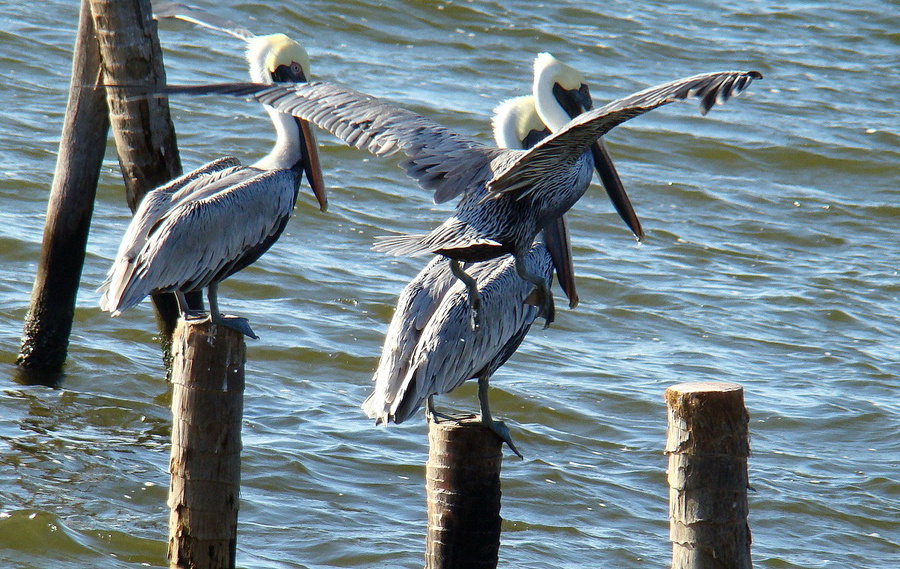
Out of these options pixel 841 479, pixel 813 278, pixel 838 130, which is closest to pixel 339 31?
pixel 838 130

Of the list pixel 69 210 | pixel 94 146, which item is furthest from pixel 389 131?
pixel 69 210

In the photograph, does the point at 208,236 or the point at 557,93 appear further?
the point at 557,93

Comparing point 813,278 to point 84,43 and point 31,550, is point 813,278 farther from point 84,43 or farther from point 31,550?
point 31,550

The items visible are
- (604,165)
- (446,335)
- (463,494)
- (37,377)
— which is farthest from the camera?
(37,377)

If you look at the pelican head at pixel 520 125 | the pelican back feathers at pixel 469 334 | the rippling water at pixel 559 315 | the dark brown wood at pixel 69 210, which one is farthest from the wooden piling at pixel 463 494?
the dark brown wood at pixel 69 210

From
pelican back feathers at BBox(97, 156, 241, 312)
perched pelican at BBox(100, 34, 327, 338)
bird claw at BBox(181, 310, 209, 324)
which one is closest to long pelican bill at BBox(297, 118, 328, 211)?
perched pelican at BBox(100, 34, 327, 338)

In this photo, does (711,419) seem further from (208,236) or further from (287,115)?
(287,115)

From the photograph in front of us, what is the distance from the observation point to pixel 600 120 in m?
3.71

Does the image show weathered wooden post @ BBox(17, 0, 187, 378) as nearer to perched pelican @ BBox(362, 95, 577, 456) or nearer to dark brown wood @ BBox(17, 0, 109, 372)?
dark brown wood @ BBox(17, 0, 109, 372)

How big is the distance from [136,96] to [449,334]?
1.99 meters

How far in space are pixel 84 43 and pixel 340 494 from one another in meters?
2.39

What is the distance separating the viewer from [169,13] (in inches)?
241

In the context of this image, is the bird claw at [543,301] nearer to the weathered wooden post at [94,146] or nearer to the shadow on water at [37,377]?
the weathered wooden post at [94,146]

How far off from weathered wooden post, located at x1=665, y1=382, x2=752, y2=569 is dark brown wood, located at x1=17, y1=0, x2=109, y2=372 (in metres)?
3.34
